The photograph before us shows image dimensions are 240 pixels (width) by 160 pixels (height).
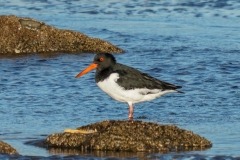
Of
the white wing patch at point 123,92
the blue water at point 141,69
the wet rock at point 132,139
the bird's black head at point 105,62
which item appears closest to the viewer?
the wet rock at point 132,139

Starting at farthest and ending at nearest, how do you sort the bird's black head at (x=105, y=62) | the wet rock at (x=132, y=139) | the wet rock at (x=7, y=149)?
the bird's black head at (x=105, y=62) < the wet rock at (x=132, y=139) < the wet rock at (x=7, y=149)

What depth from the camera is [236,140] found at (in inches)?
320

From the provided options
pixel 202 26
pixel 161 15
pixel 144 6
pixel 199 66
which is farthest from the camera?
pixel 144 6

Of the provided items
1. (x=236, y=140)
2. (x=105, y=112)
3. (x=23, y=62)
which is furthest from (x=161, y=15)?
(x=236, y=140)

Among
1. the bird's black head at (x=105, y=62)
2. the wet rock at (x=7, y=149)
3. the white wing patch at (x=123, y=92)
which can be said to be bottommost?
the wet rock at (x=7, y=149)

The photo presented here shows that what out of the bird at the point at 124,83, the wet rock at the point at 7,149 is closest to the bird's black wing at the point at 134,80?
the bird at the point at 124,83

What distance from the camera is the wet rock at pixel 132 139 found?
25.0ft

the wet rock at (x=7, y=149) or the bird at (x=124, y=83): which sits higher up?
the bird at (x=124, y=83)

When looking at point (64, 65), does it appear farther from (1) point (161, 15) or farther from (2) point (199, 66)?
(1) point (161, 15)

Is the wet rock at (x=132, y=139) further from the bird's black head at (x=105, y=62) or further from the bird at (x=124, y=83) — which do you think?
the bird's black head at (x=105, y=62)

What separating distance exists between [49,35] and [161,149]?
6.81 m

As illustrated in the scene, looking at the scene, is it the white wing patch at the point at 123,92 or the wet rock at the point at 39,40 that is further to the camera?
the wet rock at the point at 39,40

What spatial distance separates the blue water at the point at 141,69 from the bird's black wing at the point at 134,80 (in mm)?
691

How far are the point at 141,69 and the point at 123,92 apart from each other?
3946 millimetres
